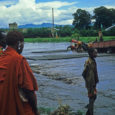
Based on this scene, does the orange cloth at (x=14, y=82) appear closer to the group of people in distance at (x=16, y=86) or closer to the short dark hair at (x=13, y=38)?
the group of people in distance at (x=16, y=86)

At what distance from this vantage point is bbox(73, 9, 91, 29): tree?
13382 centimetres

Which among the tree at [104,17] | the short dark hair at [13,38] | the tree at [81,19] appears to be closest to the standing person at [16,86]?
the short dark hair at [13,38]

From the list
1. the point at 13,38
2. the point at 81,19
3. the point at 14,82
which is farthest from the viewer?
the point at 81,19

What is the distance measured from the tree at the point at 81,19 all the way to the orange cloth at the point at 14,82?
430 feet

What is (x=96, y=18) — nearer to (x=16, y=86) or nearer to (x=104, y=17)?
(x=104, y=17)

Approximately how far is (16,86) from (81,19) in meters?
133

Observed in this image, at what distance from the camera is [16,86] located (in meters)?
3.34

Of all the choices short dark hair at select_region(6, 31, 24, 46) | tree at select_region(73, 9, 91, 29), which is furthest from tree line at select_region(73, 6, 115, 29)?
short dark hair at select_region(6, 31, 24, 46)

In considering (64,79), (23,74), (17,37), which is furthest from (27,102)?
(64,79)

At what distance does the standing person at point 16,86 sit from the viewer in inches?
130

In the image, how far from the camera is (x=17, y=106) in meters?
3.36

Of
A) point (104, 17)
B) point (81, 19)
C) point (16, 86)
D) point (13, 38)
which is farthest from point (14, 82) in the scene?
point (81, 19)

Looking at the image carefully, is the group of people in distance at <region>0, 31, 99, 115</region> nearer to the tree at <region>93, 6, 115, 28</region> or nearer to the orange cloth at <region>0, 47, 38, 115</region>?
the orange cloth at <region>0, 47, 38, 115</region>

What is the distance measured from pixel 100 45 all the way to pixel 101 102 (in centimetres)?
2217
